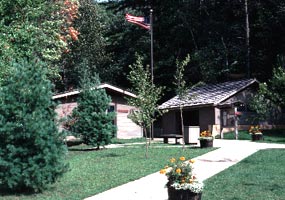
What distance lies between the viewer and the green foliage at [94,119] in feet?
65.5

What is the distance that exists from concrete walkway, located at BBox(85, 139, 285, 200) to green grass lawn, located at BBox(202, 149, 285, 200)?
22.3 inches

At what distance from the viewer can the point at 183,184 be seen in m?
8.10

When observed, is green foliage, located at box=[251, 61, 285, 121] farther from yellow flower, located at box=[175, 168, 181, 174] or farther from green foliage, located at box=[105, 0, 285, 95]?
yellow flower, located at box=[175, 168, 181, 174]

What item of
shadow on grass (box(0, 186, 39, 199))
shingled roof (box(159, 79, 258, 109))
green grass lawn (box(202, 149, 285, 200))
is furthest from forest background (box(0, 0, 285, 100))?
shadow on grass (box(0, 186, 39, 199))

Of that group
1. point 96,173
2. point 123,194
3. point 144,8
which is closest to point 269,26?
point 144,8

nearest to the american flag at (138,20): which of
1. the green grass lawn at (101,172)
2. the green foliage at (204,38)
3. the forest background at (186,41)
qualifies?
the forest background at (186,41)

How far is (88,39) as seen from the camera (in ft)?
130

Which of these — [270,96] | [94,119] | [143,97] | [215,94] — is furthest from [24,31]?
[270,96]

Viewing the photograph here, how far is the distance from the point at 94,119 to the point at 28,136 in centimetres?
1075

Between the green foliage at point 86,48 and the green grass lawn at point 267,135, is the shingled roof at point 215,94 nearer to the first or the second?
the green grass lawn at point 267,135

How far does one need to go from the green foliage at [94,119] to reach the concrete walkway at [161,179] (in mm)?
5618

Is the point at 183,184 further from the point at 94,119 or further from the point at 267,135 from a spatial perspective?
the point at 267,135

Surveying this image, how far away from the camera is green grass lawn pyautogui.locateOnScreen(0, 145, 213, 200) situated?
9742mm

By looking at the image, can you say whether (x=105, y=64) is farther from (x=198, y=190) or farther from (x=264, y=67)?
(x=198, y=190)
